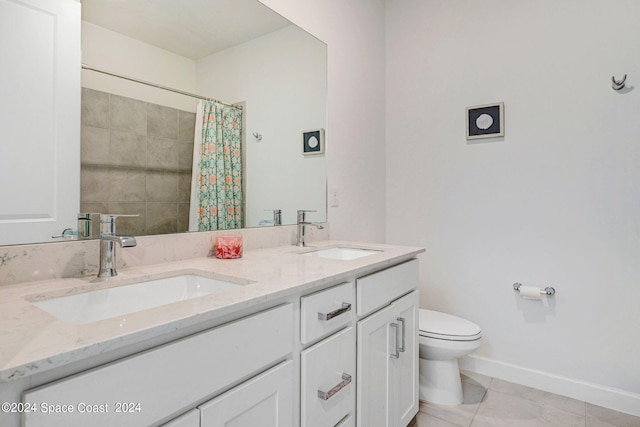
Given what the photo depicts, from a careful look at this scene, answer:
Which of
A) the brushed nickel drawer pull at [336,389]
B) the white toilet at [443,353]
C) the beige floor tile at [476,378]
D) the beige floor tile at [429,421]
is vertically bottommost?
the beige floor tile at [429,421]

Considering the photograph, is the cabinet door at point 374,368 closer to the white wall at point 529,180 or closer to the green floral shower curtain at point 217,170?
the green floral shower curtain at point 217,170

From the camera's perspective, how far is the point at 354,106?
7.34 feet

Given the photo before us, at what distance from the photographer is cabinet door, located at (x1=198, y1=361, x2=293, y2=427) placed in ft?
2.32

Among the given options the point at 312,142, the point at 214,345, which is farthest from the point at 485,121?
the point at 214,345

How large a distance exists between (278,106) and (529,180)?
1.49 meters

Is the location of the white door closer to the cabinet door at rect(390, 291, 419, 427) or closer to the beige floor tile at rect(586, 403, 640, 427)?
the cabinet door at rect(390, 291, 419, 427)

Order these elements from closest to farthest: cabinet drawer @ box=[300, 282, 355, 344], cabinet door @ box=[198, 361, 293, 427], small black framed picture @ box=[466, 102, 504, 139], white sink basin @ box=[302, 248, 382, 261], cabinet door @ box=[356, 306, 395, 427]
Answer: cabinet door @ box=[198, 361, 293, 427] < cabinet drawer @ box=[300, 282, 355, 344] < cabinet door @ box=[356, 306, 395, 427] < white sink basin @ box=[302, 248, 382, 261] < small black framed picture @ box=[466, 102, 504, 139]

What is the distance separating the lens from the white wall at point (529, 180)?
1.81m

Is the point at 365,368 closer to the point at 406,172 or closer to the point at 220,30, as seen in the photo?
the point at 220,30

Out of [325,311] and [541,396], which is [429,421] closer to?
[541,396]

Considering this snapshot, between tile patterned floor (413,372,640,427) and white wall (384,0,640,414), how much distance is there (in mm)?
83

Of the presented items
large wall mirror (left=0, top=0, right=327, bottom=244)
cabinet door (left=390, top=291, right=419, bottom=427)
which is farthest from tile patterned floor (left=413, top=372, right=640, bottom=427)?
large wall mirror (left=0, top=0, right=327, bottom=244)

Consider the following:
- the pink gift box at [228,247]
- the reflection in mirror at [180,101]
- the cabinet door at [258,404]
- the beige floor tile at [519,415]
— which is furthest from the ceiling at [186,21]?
the beige floor tile at [519,415]

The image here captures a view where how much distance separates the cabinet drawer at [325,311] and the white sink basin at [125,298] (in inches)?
8.2
